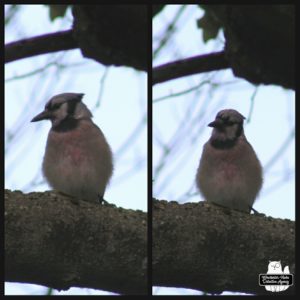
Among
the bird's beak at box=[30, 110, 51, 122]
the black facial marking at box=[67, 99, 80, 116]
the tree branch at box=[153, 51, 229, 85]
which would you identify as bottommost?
the bird's beak at box=[30, 110, 51, 122]

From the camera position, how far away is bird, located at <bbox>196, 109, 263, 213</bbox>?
9.73 feet

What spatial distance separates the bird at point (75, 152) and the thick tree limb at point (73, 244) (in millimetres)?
199

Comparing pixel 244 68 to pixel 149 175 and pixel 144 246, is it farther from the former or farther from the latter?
pixel 144 246

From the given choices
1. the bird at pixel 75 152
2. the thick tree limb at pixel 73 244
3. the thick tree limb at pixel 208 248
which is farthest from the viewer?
the bird at pixel 75 152

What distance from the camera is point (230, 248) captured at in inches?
108

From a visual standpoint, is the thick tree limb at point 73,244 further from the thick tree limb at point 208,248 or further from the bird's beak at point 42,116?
the bird's beak at point 42,116

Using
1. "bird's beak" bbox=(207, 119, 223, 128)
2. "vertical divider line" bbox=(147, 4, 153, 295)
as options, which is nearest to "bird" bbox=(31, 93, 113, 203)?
"vertical divider line" bbox=(147, 4, 153, 295)

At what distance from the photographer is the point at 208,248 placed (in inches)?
107

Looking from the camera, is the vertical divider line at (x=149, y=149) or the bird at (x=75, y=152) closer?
the vertical divider line at (x=149, y=149)

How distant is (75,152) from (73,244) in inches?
18.8

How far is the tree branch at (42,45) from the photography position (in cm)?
336
